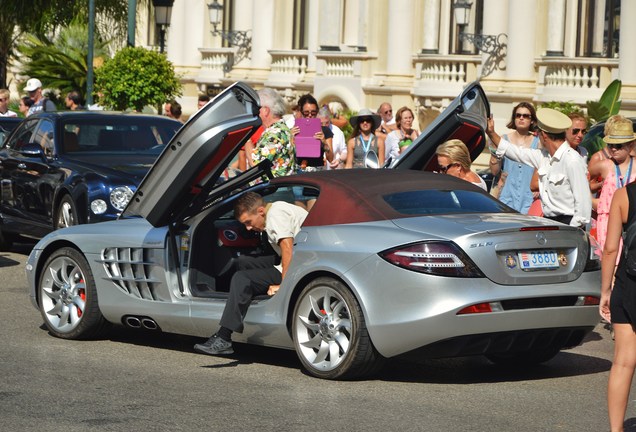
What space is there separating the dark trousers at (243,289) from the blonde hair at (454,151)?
1.92 m

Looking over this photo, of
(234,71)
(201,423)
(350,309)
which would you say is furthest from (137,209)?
(234,71)

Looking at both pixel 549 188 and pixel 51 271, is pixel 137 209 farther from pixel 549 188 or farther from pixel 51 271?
pixel 549 188

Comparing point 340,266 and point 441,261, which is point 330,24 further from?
point 441,261

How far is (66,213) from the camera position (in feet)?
51.4

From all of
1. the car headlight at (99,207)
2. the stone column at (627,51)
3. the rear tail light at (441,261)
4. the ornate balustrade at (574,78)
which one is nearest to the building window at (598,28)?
the ornate balustrade at (574,78)

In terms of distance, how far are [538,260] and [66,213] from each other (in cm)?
770

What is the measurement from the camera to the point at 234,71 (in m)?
40.8

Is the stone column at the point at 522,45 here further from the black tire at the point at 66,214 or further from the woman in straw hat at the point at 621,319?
the woman in straw hat at the point at 621,319

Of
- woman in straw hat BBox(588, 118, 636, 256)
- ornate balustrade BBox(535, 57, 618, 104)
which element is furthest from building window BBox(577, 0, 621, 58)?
woman in straw hat BBox(588, 118, 636, 256)

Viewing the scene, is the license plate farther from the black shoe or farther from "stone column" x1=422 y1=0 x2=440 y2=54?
"stone column" x1=422 y1=0 x2=440 y2=54

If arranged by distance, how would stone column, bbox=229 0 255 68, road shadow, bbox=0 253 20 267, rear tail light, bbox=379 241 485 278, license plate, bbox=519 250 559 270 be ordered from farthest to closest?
stone column, bbox=229 0 255 68 → road shadow, bbox=0 253 20 267 → license plate, bbox=519 250 559 270 → rear tail light, bbox=379 241 485 278

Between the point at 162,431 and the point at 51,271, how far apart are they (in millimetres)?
3591

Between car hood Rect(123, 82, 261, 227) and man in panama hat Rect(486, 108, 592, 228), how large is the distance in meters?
2.38

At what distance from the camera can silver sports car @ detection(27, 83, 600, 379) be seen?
28.9 feet
